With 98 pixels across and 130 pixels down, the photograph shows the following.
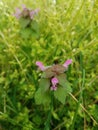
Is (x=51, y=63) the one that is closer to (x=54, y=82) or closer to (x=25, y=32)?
(x=25, y=32)

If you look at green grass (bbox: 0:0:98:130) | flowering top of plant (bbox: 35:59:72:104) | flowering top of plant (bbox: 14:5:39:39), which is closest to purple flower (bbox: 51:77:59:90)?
flowering top of plant (bbox: 35:59:72:104)

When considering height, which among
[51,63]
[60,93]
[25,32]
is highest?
[25,32]

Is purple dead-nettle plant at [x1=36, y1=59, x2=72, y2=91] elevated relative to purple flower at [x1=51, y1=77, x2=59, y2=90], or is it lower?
elevated

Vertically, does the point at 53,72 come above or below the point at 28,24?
below

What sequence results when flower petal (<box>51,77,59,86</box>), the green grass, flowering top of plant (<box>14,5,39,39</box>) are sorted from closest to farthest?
flower petal (<box>51,77,59,86</box>) < the green grass < flowering top of plant (<box>14,5,39,39</box>)

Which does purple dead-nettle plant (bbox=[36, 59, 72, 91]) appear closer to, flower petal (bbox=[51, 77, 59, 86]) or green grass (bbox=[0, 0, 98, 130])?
flower petal (bbox=[51, 77, 59, 86])

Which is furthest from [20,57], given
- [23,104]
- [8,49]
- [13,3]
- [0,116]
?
[13,3]

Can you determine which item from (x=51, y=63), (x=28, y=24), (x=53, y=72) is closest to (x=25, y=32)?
(x=28, y=24)

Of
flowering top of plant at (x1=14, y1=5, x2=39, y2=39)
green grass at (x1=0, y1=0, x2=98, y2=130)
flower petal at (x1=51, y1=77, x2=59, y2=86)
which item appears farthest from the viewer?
flowering top of plant at (x1=14, y1=5, x2=39, y2=39)
